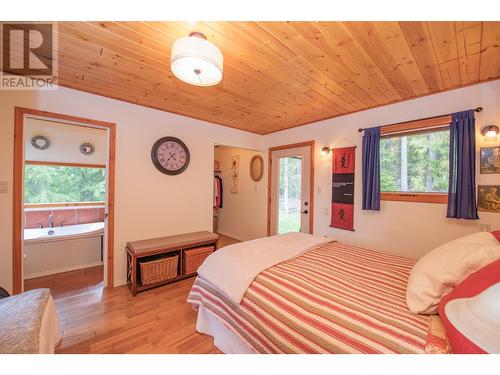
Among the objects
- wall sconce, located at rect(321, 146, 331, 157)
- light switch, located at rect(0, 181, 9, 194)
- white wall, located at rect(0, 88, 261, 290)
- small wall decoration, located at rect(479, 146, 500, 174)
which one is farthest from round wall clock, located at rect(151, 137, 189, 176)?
small wall decoration, located at rect(479, 146, 500, 174)

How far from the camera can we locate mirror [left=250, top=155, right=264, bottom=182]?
4168 millimetres

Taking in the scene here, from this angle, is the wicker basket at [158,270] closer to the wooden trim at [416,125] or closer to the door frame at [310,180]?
the door frame at [310,180]

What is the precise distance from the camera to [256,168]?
4.29 m

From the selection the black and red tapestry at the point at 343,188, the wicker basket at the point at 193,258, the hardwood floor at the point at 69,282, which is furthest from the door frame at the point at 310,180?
the hardwood floor at the point at 69,282

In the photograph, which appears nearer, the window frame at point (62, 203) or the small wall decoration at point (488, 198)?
the small wall decoration at point (488, 198)

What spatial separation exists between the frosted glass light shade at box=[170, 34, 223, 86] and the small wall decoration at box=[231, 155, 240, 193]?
133 inches

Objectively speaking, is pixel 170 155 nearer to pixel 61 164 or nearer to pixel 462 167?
pixel 61 164

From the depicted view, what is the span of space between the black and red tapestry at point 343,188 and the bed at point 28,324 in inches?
122

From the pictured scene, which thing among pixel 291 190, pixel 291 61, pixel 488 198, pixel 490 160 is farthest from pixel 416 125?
pixel 291 190

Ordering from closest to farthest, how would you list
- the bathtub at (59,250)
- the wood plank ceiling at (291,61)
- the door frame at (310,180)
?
the wood plank ceiling at (291,61) < the bathtub at (59,250) < the door frame at (310,180)

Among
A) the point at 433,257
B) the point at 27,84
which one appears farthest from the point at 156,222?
the point at 433,257

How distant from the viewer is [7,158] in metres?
1.94

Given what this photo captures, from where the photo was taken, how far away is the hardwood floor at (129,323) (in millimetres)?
1552

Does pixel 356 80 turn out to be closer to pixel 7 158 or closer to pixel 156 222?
pixel 156 222
